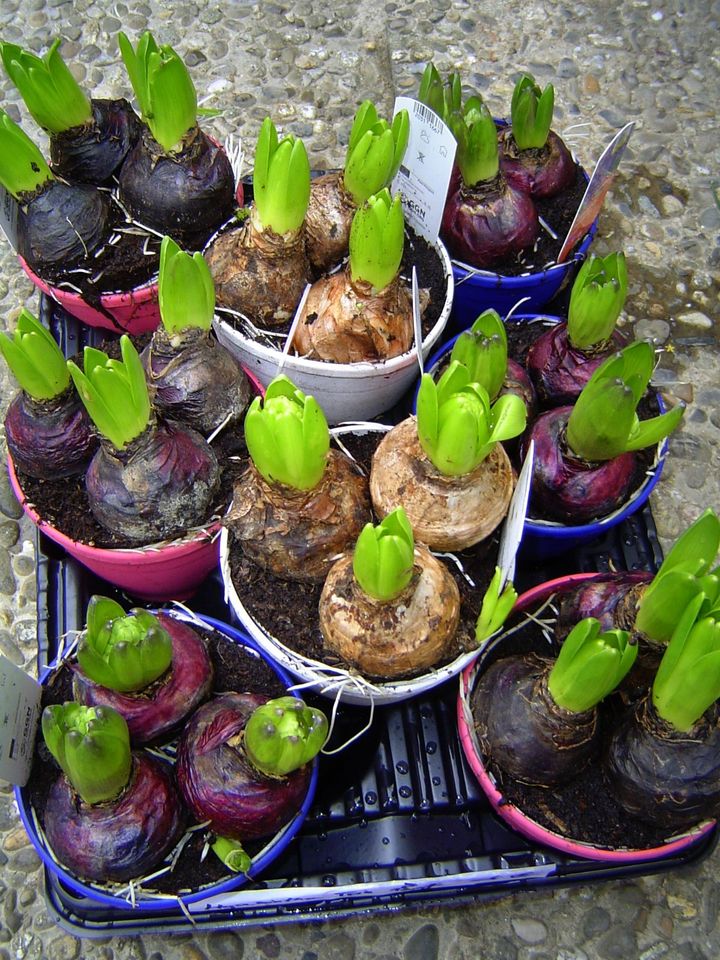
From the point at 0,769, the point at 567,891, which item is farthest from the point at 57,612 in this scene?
the point at 567,891

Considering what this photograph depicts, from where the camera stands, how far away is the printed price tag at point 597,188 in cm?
146

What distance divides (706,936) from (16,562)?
151cm

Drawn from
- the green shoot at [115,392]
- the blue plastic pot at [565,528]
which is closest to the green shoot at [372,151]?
the blue plastic pot at [565,528]

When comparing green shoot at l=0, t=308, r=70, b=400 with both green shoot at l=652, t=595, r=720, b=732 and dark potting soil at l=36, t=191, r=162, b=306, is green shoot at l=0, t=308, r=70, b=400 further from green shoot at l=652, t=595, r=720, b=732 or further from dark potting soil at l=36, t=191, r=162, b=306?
green shoot at l=652, t=595, r=720, b=732

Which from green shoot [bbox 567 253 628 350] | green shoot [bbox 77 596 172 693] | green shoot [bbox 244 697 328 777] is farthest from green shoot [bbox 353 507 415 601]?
green shoot [bbox 567 253 628 350]

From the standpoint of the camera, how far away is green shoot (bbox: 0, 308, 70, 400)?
4.00 ft

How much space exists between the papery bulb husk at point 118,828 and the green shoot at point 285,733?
0.18m

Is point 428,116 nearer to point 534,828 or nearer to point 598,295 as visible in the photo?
point 598,295

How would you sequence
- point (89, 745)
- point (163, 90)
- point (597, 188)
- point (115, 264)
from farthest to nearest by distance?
point (115, 264)
point (597, 188)
point (163, 90)
point (89, 745)

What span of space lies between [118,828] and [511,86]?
2232mm

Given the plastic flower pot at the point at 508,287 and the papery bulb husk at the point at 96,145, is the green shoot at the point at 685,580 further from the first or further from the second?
the papery bulb husk at the point at 96,145

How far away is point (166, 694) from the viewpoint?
1201 millimetres

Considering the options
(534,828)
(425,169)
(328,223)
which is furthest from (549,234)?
(534,828)

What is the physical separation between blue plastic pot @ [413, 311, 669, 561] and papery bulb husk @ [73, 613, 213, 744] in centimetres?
59
